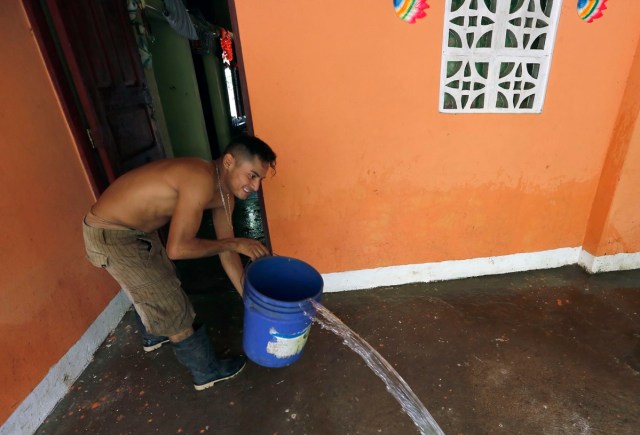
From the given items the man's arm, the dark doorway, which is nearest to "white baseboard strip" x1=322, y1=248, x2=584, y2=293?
the dark doorway

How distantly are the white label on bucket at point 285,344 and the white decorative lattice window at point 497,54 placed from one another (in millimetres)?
1612

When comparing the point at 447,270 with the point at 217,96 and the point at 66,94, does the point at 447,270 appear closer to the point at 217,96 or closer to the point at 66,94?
the point at 66,94

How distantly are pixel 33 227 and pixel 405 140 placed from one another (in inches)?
84.4

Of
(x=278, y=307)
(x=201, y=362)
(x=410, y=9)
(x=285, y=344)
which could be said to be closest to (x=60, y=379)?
(x=201, y=362)

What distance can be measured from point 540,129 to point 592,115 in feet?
1.23

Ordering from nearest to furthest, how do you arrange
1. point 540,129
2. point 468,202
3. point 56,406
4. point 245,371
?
point 56,406
point 245,371
point 540,129
point 468,202

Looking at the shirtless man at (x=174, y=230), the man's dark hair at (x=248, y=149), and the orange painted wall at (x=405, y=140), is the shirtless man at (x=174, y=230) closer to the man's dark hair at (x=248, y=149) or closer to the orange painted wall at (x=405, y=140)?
the man's dark hair at (x=248, y=149)

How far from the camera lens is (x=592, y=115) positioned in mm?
2275

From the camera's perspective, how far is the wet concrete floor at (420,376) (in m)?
1.62

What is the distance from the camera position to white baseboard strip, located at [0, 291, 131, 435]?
1.57m

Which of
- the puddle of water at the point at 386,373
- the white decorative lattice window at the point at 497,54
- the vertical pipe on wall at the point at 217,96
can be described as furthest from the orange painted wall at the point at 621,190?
the vertical pipe on wall at the point at 217,96

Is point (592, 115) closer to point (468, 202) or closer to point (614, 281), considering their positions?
point (468, 202)

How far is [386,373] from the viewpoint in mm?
1886

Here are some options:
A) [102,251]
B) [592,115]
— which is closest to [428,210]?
[592,115]
